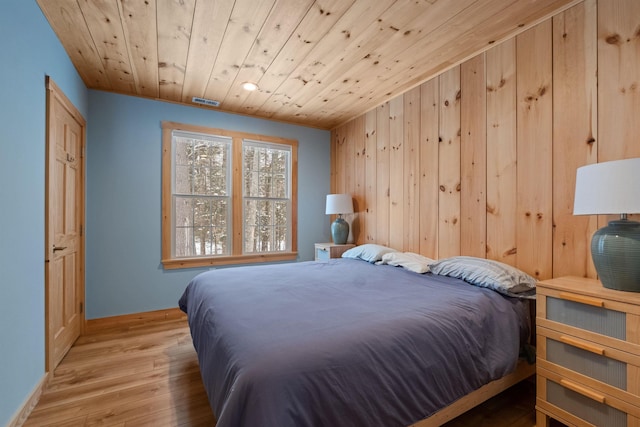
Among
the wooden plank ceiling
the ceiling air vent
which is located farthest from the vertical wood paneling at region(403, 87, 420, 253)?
the ceiling air vent

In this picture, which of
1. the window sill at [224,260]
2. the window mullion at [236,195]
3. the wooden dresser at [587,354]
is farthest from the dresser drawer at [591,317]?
the window mullion at [236,195]

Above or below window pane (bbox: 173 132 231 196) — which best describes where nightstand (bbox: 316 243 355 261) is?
below

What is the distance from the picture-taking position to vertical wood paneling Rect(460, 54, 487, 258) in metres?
2.38

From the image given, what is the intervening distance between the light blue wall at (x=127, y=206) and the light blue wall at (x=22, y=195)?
1.09 metres

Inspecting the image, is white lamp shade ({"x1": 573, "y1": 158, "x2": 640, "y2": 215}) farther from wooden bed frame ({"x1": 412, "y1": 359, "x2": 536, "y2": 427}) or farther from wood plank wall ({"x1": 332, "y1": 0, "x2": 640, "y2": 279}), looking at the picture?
wooden bed frame ({"x1": 412, "y1": 359, "x2": 536, "y2": 427})

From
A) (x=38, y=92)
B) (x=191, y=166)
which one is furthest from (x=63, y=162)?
(x=191, y=166)

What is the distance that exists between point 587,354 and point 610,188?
827 millimetres

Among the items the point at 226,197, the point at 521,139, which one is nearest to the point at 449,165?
the point at 521,139

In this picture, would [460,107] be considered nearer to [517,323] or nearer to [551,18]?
Result: [551,18]

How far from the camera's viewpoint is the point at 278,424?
904 millimetres

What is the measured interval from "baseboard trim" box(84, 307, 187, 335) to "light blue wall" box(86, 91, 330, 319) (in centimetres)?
5

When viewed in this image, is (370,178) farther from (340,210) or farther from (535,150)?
(535,150)

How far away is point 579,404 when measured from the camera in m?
1.44

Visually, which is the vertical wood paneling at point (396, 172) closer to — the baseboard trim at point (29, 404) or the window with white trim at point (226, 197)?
the window with white trim at point (226, 197)
